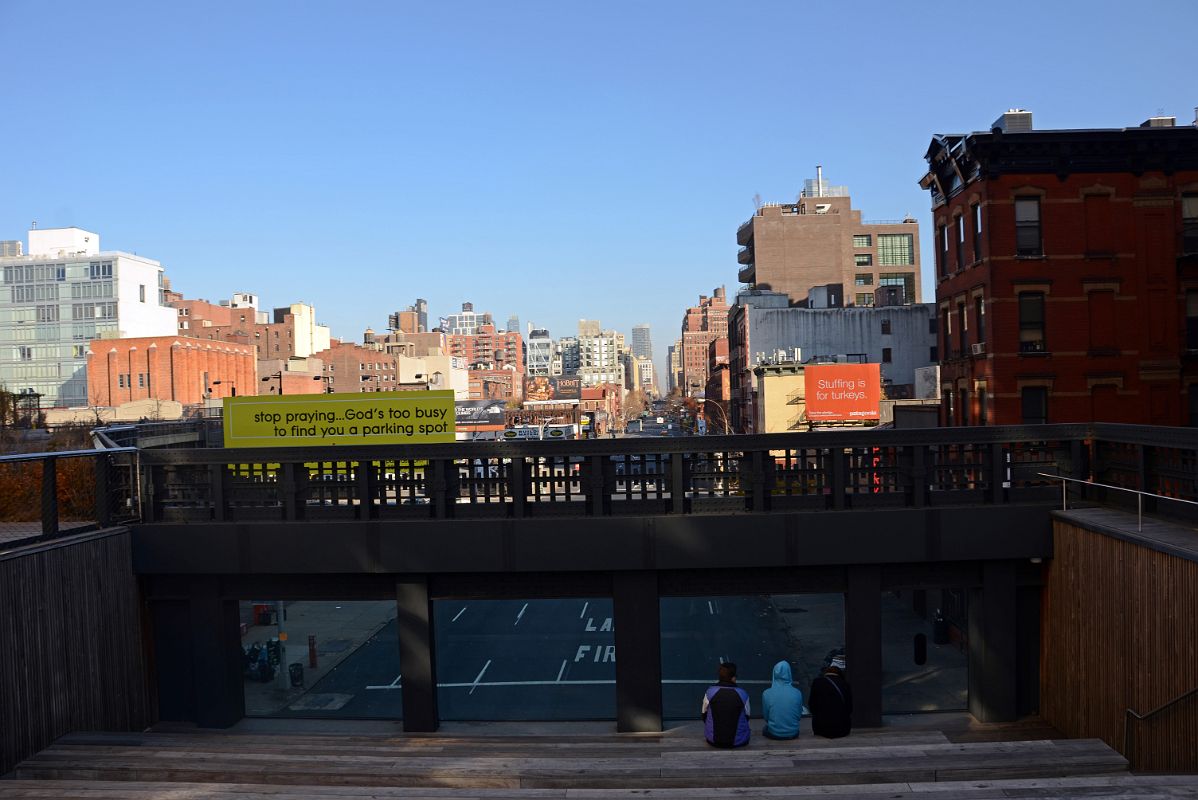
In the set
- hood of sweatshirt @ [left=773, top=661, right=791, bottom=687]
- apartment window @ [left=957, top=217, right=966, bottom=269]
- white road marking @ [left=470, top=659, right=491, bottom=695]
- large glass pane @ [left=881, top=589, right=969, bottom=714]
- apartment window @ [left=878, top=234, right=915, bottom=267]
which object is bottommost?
white road marking @ [left=470, top=659, right=491, bottom=695]

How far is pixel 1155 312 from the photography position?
32844mm

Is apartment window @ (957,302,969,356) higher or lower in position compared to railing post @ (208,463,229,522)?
higher

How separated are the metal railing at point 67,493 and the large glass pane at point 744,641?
13.8 meters

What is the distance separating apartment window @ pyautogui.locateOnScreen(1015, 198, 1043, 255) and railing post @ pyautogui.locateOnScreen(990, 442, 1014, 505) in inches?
753

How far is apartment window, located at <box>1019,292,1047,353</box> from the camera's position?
108 ft

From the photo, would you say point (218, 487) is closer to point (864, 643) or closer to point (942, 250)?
point (864, 643)

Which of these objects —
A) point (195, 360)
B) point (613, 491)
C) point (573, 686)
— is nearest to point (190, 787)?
point (613, 491)

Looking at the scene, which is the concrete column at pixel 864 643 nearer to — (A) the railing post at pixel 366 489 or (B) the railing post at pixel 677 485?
(B) the railing post at pixel 677 485

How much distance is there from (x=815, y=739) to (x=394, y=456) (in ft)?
26.7

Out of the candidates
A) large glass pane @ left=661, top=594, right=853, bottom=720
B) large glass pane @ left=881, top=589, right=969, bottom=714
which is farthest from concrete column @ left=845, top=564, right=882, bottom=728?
large glass pane @ left=661, top=594, right=853, bottom=720

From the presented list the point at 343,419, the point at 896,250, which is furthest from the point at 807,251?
the point at 343,419

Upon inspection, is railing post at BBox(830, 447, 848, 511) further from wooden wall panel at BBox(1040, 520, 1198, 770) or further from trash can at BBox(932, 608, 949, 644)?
trash can at BBox(932, 608, 949, 644)

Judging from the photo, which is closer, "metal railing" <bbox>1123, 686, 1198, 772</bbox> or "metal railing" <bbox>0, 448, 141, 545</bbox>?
"metal railing" <bbox>1123, 686, 1198, 772</bbox>

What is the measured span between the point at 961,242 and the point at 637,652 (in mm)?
25903
